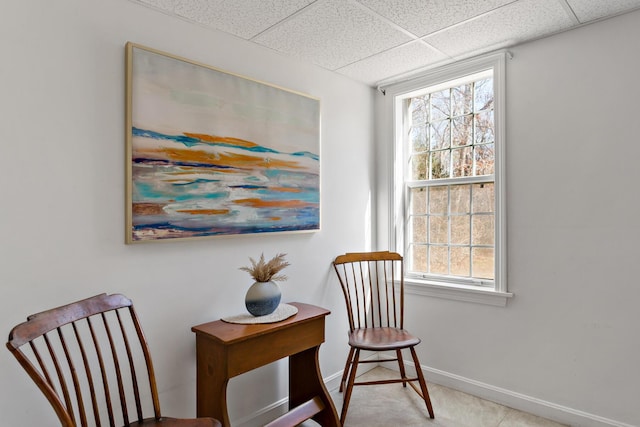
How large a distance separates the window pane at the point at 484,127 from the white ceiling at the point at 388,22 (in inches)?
17.1

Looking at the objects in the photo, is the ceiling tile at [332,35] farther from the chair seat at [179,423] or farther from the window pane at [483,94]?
the chair seat at [179,423]

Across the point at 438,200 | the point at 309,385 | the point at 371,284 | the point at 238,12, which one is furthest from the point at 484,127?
the point at 309,385

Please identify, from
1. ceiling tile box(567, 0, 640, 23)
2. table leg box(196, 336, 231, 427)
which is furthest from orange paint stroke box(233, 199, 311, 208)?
A: ceiling tile box(567, 0, 640, 23)

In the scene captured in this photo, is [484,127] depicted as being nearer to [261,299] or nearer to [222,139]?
[222,139]

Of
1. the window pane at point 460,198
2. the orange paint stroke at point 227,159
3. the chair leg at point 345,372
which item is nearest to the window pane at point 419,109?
the window pane at point 460,198

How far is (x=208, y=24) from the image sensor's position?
6.70 ft

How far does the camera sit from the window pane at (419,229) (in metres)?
3.00

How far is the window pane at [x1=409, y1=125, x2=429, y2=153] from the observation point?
303 cm

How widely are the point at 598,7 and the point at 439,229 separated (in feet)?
5.32

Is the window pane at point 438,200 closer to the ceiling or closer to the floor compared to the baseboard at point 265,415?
closer to the ceiling

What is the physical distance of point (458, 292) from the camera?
2.68 m

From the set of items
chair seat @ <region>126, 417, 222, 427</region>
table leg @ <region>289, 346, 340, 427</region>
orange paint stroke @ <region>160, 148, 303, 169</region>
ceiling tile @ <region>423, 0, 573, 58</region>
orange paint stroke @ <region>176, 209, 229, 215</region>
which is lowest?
table leg @ <region>289, 346, 340, 427</region>

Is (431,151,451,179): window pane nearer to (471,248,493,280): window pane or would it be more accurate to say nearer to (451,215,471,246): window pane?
(451,215,471,246): window pane

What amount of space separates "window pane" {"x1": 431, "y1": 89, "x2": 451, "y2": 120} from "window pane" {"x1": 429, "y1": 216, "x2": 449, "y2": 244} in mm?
794
